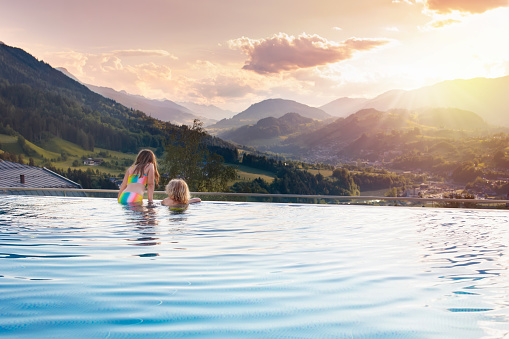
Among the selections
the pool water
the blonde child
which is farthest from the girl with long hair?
the pool water

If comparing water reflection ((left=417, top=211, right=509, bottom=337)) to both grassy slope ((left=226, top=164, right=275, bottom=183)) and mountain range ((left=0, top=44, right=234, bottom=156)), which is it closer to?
grassy slope ((left=226, top=164, right=275, bottom=183))

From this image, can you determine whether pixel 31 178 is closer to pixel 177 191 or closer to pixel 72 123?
pixel 177 191

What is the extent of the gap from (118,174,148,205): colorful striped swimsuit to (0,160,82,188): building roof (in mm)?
34359

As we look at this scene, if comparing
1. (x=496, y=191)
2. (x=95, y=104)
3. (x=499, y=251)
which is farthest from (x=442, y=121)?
(x=499, y=251)

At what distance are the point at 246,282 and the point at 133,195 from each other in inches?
198

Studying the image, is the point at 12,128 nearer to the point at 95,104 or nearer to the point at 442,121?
the point at 95,104

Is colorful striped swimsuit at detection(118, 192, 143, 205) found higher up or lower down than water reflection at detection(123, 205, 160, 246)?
higher up

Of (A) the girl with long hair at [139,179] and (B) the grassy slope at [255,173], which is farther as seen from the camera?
(B) the grassy slope at [255,173]

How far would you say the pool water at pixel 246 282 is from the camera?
203 centimetres

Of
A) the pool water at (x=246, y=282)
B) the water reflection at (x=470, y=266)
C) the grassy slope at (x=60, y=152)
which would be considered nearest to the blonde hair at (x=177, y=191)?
the pool water at (x=246, y=282)

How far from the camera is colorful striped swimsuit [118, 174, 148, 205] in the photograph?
24.3 ft

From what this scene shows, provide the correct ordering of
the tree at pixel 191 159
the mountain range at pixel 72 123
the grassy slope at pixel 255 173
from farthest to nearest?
the mountain range at pixel 72 123
the grassy slope at pixel 255 173
the tree at pixel 191 159

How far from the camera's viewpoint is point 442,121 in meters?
171

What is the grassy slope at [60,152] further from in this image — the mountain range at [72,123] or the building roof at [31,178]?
the building roof at [31,178]
